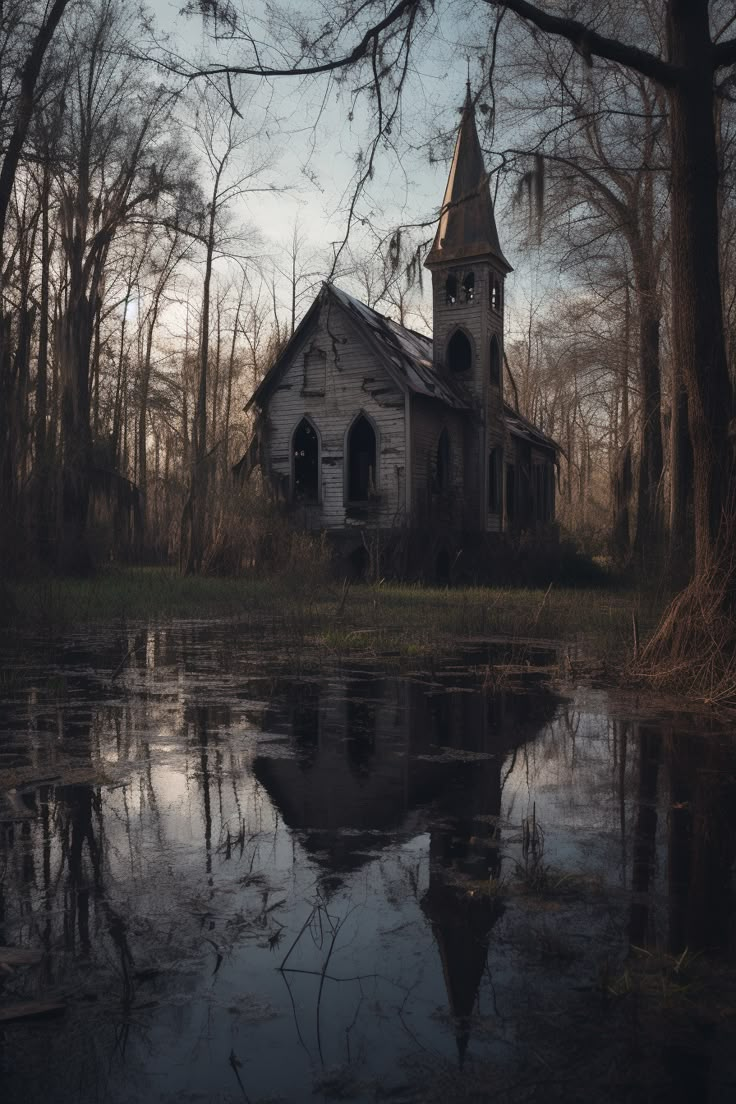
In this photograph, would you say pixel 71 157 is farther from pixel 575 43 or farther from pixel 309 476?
pixel 309 476

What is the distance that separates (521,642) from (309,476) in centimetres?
1804

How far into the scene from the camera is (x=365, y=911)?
306 centimetres

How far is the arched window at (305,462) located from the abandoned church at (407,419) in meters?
0.05

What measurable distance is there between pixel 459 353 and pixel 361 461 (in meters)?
4.68

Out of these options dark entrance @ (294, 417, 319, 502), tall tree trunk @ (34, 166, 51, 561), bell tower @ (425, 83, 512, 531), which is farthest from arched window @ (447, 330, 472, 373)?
tall tree trunk @ (34, 166, 51, 561)

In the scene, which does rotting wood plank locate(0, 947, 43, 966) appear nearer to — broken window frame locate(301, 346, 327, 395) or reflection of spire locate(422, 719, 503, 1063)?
reflection of spire locate(422, 719, 503, 1063)

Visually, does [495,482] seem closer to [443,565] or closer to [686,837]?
[443,565]

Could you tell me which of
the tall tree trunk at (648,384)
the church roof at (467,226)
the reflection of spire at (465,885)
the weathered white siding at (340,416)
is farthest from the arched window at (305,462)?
the reflection of spire at (465,885)

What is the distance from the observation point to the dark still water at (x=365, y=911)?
2.17 meters

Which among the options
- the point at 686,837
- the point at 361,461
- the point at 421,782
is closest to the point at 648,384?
the point at 361,461

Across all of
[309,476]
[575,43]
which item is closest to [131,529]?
[309,476]

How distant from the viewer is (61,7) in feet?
40.0

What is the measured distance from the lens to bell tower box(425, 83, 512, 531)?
94.7 ft

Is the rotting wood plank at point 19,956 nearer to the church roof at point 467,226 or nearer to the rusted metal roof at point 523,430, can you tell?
the church roof at point 467,226
